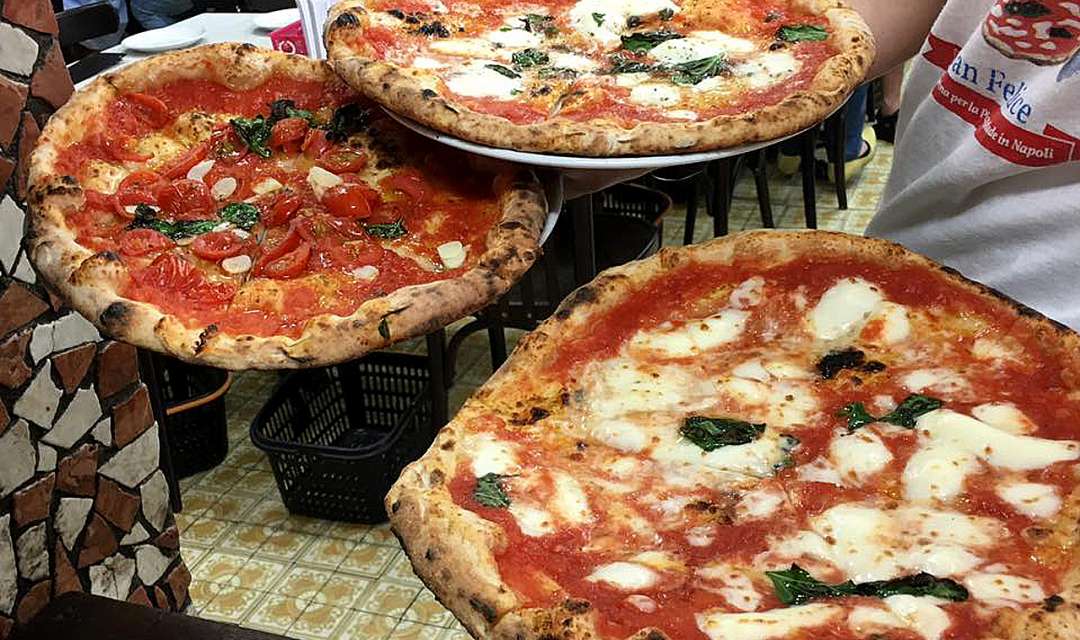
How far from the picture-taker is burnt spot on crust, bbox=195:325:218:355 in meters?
1.51

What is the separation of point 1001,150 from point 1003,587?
0.84 metres

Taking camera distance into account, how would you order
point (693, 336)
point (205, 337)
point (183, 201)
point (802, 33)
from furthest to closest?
point (802, 33) < point (183, 201) < point (693, 336) < point (205, 337)

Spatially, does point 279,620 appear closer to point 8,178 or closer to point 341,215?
point 8,178

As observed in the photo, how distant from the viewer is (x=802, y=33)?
7.11 feet

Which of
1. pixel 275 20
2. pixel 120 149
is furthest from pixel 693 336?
pixel 275 20

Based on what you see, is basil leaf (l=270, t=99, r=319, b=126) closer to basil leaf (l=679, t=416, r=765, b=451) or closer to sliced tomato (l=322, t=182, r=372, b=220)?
sliced tomato (l=322, t=182, r=372, b=220)

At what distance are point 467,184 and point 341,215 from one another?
0.79ft

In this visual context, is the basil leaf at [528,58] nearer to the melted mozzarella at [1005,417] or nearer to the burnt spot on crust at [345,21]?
the burnt spot on crust at [345,21]

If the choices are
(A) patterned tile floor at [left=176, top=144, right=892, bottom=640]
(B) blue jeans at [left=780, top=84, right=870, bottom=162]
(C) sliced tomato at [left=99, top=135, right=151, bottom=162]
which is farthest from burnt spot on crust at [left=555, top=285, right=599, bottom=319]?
(B) blue jeans at [left=780, top=84, right=870, bottom=162]

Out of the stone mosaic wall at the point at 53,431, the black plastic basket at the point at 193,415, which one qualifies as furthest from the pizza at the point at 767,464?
the black plastic basket at the point at 193,415

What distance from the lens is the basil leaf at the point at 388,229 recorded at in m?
1.81

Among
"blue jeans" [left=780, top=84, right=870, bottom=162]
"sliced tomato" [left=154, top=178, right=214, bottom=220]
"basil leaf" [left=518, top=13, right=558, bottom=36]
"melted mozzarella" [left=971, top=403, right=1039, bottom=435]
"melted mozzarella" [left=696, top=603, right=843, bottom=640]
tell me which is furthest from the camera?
"blue jeans" [left=780, top=84, right=870, bottom=162]

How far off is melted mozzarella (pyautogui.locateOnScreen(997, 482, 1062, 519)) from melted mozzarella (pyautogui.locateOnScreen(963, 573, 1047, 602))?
121 millimetres

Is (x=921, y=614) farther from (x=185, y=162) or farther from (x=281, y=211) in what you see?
(x=185, y=162)
